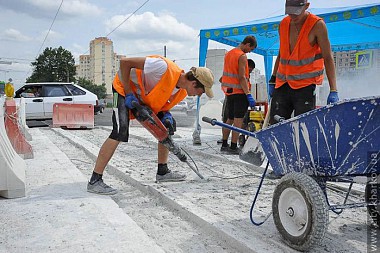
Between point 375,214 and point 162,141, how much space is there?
208 centimetres

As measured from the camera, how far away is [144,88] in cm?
373

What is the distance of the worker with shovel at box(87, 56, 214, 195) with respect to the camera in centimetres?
355

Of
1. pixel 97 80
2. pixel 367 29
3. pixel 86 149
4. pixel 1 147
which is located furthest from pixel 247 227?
pixel 97 80

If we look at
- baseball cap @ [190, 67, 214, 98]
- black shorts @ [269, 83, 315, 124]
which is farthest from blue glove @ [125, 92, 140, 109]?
black shorts @ [269, 83, 315, 124]

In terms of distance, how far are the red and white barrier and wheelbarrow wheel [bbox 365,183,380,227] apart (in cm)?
1008

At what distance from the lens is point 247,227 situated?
2.76 meters

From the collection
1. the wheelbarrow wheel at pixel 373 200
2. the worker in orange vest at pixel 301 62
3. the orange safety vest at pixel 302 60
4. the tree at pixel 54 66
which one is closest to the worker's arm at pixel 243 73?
the worker in orange vest at pixel 301 62

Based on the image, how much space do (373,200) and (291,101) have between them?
4.52 ft

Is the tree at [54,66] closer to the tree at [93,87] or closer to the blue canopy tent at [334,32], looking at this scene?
the tree at [93,87]

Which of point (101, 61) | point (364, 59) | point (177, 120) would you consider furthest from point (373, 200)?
point (101, 61)

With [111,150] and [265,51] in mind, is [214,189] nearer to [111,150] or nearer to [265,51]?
[111,150]

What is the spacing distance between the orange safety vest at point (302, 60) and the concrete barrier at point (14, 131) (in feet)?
12.5

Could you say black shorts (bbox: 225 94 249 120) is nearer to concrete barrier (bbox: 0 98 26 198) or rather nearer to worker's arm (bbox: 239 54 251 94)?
worker's arm (bbox: 239 54 251 94)

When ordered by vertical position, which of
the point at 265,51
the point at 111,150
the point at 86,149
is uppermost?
the point at 265,51
